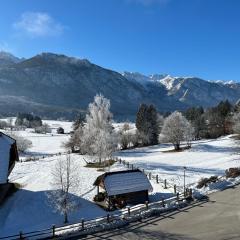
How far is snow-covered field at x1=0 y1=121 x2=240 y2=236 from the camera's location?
41469 mm

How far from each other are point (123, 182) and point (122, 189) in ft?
3.57

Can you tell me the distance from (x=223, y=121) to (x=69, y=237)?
106343 millimetres

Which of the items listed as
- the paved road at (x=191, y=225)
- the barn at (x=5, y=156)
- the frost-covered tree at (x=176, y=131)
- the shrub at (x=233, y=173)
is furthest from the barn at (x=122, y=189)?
the frost-covered tree at (x=176, y=131)

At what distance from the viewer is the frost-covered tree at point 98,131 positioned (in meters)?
72.4

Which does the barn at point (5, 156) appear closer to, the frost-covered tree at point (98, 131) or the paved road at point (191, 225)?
the paved road at point (191, 225)

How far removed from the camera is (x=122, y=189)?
45219 mm

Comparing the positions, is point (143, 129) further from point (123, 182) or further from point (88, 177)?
point (123, 182)

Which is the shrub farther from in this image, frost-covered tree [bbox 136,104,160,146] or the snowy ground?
frost-covered tree [bbox 136,104,160,146]

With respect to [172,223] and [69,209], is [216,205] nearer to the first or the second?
[172,223]

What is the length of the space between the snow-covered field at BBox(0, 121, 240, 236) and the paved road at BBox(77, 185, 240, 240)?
8757 mm

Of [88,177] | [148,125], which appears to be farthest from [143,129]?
[88,177]

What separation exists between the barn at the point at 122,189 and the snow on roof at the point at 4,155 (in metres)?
11.2

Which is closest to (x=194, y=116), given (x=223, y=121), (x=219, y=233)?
(x=223, y=121)

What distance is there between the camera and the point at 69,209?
138ft
